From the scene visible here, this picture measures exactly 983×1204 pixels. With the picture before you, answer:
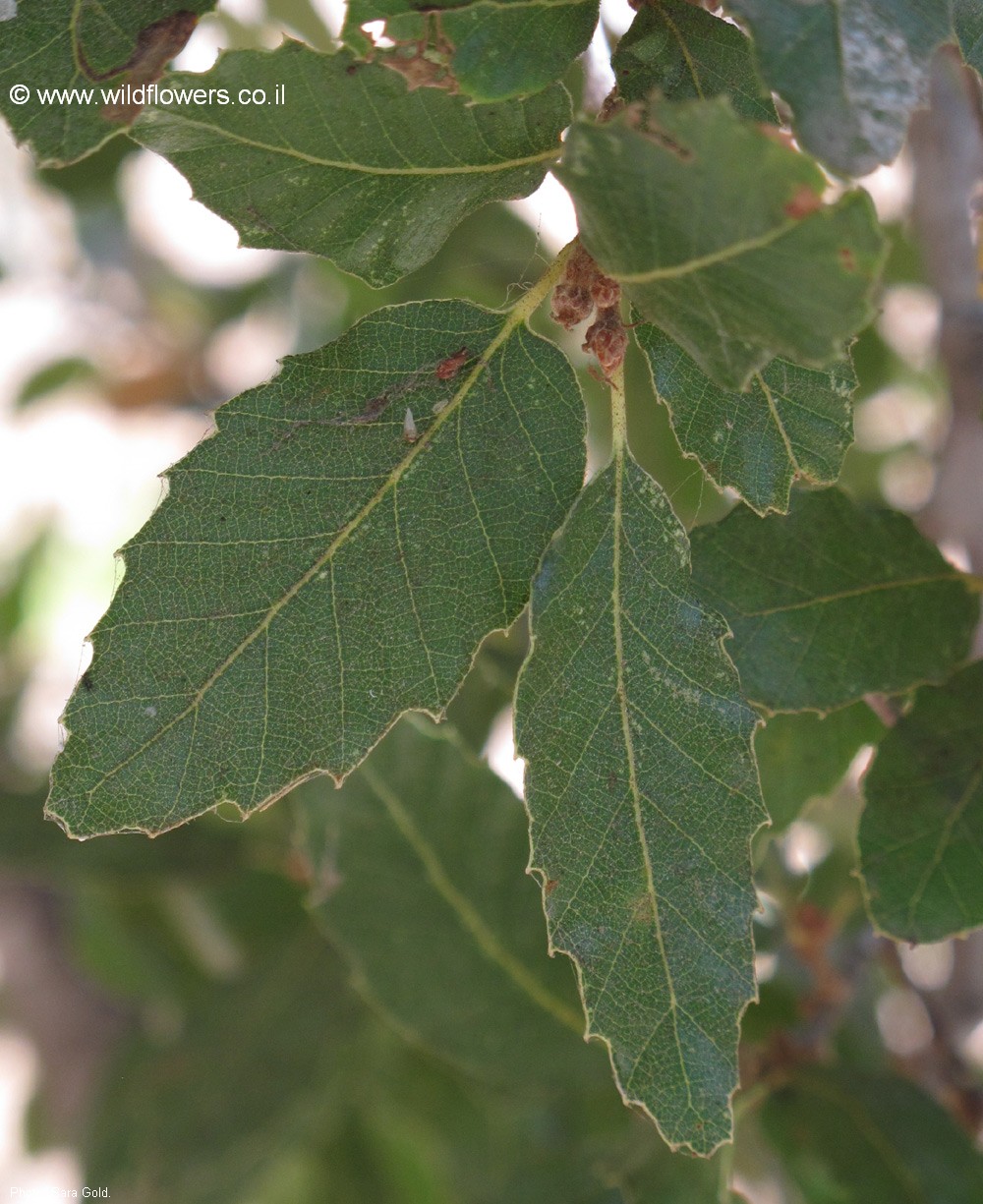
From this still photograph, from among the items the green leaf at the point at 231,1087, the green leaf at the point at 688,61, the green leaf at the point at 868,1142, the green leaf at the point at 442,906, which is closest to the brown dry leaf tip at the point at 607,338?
the green leaf at the point at 688,61

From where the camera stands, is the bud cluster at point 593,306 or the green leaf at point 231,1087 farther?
the green leaf at point 231,1087

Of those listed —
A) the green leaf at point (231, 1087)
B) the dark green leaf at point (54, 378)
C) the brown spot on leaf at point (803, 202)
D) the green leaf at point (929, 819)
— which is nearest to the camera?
the brown spot on leaf at point (803, 202)

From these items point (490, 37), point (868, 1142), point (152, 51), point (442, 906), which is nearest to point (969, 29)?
point (490, 37)

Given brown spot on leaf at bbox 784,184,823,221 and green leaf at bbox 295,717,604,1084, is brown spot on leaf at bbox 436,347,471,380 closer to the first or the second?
brown spot on leaf at bbox 784,184,823,221

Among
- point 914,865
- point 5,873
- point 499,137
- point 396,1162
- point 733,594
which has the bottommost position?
point 396,1162

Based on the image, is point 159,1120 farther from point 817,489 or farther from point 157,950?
point 817,489

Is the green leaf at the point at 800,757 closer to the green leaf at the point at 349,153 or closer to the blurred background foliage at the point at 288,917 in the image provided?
the blurred background foliage at the point at 288,917

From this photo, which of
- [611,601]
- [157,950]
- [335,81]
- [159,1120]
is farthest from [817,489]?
[157,950]

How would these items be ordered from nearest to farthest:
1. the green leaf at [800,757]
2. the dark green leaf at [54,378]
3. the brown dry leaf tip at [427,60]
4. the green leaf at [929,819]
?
the brown dry leaf tip at [427,60]
the green leaf at [929,819]
the green leaf at [800,757]
the dark green leaf at [54,378]
